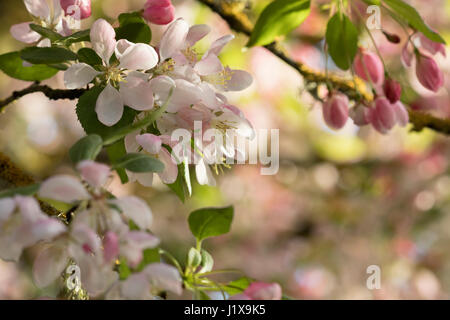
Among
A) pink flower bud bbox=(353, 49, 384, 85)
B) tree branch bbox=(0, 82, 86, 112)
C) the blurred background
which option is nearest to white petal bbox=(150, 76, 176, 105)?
tree branch bbox=(0, 82, 86, 112)

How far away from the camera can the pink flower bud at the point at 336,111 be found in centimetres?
88

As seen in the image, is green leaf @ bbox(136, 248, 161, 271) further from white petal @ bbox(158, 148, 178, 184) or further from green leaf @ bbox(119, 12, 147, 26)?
green leaf @ bbox(119, 12, 147, 26)

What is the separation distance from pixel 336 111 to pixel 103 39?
0.39m

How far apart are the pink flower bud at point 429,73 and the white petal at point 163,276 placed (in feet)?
1.76

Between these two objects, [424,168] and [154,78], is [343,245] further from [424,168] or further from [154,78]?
[154,78]

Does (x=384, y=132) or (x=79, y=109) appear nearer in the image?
(x=79, y=109)

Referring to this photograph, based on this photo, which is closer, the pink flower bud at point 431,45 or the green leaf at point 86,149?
the green leaf at point 86,149

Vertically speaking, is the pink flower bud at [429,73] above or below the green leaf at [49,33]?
below

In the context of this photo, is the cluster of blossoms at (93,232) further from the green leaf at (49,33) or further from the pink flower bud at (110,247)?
the green leaf at (49,33)

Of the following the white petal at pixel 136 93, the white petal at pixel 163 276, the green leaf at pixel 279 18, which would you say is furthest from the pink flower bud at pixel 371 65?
the white petal at pixel 163 276
